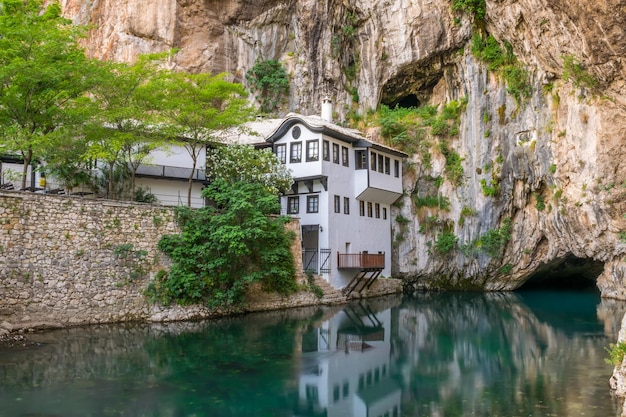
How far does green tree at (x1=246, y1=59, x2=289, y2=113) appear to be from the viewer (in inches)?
1640

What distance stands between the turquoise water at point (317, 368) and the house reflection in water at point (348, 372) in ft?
0.13

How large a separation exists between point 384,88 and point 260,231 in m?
21.4

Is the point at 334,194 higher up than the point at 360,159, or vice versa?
the point at 360,159

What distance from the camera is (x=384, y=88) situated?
40.8 meters

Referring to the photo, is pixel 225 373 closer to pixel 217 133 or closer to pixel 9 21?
pixel 9 21

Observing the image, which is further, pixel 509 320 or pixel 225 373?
pixel 509 320

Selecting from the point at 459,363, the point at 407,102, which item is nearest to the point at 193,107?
the point at 459,363

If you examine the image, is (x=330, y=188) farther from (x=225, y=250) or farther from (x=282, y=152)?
(x=225, y=250)

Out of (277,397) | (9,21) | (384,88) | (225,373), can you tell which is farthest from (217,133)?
(277,397)

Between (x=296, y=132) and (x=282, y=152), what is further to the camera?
(x=282, y=152)

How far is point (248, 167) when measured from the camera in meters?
27.6

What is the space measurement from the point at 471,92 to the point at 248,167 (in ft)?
54.3

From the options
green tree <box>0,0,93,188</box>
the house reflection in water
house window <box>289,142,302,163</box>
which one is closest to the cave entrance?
house window <box>289,142,302,163</box>

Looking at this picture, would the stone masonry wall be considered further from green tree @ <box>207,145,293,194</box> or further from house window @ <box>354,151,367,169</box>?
house window @ <box>354,151,367,169</box>
